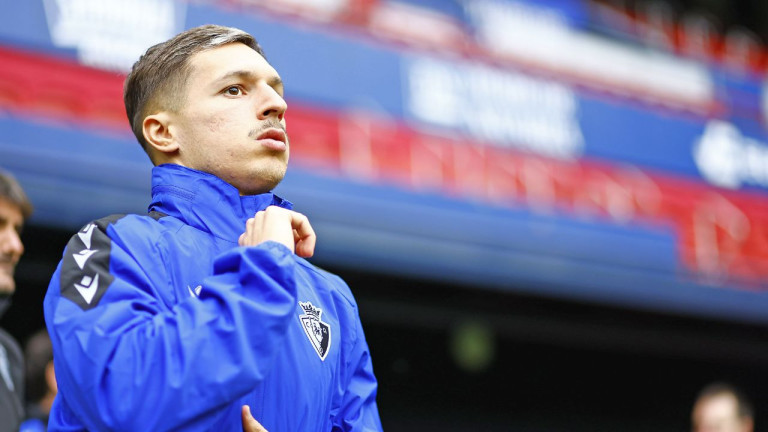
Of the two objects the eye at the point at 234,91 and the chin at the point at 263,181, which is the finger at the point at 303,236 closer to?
the chin at the point at 263,181

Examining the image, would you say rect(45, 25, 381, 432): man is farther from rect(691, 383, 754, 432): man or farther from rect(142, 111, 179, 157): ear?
rect(691, 383, 754, 432): man

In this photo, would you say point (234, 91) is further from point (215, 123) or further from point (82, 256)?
point (82, 256)

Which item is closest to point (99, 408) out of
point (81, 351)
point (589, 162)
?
point (81, 351)

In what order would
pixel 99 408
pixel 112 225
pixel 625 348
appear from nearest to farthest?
pixel 99 408, pixel 112 225, pixel 625 348

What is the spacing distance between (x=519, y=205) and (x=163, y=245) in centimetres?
447

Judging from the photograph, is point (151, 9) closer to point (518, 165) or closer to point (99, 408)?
point (518, 165)

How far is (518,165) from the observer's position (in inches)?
226

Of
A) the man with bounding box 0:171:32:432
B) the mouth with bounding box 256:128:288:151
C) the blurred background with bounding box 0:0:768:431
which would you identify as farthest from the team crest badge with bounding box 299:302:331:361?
the blurred background with bounding box 0:0:768:431

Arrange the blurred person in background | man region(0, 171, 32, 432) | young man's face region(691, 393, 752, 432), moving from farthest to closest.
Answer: young man's face region(691, 393, 752, 432) → the blurred person in background → man region(0, 171, 32, 432)

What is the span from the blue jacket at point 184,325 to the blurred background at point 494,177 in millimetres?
2844

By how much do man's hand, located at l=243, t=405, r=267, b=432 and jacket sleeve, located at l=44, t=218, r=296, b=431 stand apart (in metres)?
0.05

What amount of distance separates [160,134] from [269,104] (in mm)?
184

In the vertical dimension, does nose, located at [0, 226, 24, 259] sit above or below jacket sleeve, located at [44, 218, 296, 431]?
above

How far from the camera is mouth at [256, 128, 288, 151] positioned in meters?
1.47
